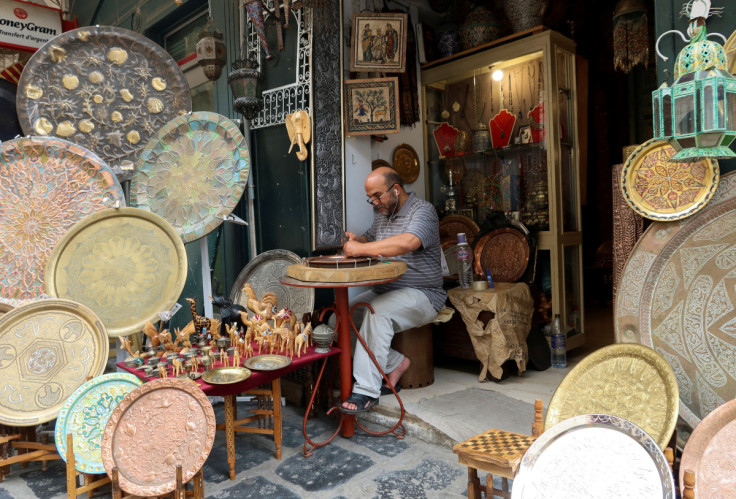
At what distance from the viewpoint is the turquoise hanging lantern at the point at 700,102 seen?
174 centimetres

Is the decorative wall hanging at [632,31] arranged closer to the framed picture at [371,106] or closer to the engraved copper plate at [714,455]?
the framed picture at [371,106]

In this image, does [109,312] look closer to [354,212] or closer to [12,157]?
[12,157]

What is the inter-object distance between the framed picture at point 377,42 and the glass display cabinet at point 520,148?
79 cm

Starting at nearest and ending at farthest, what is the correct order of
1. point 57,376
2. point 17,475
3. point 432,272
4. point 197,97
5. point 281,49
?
point 57,376
point 17,475
point 432,272
point 281,49
point 197,97

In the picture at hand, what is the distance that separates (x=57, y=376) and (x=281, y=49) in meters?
2.80

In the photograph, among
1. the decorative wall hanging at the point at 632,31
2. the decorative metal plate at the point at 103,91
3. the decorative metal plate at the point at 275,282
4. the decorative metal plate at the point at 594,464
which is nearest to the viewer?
the decorative metal plate at the point at 594,464

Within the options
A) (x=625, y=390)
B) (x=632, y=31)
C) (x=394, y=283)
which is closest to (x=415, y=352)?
(x=394, y=283)

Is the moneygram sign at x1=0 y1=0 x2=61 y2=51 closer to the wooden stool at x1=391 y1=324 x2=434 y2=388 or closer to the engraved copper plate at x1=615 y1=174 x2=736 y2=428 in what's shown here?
the wooden stool at x1=391 y1=324 x2=434 y2=388

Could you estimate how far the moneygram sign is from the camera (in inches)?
171

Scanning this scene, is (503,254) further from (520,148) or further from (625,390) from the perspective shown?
(625,390)

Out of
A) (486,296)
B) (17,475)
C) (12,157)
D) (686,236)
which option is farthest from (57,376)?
(686,236)

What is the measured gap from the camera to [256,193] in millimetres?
4352

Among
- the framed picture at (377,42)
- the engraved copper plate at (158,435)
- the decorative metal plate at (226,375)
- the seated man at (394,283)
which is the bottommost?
the engraved copper plate at (158,435)

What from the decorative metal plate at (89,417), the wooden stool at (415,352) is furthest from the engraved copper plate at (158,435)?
the wooden stool at (415,352)
